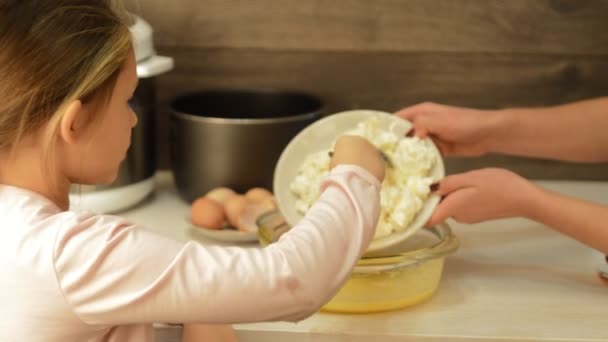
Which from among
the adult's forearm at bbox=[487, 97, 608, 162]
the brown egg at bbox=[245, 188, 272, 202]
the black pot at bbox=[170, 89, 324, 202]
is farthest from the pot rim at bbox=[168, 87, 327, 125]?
the adult's forearm at bbox=[487, 97, 608, 162]

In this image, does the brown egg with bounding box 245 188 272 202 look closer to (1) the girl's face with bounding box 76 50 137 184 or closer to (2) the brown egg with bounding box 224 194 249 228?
(2) the brown egg with bounding box 224 194 249 228

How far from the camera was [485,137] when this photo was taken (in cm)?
142

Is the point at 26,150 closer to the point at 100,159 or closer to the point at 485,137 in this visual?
the point at 100,159

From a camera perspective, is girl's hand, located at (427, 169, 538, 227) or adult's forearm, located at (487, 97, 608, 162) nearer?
girl's hand, located at (427, 169, 538, 227)

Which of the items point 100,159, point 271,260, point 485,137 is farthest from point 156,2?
point 271,260

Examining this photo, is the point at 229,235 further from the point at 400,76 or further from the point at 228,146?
the point at 400,76

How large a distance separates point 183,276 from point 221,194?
2.06 ft

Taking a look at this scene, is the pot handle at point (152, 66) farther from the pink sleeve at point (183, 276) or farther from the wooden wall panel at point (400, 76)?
Result: the pink sleeve at point (183, 276)

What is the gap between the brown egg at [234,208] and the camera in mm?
1417

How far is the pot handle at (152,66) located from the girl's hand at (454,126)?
0.38 metres

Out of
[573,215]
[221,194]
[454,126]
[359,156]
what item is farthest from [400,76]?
[359,156]

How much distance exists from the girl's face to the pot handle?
456mm

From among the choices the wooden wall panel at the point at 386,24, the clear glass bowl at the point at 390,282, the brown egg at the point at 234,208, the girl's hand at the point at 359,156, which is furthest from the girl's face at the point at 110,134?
the wooden wall panel at the point at 386,24

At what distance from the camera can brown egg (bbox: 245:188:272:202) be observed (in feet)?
4.78
